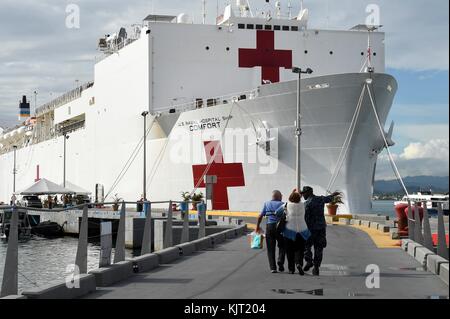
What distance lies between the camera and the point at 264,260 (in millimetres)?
11711

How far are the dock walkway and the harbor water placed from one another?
2.99 m

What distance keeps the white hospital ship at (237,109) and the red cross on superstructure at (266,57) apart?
1.8 inches

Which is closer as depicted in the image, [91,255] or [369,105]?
[91,255]

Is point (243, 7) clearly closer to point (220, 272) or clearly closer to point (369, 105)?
point (369, 105)

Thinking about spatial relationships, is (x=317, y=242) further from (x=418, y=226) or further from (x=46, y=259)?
(x=46, y=259)

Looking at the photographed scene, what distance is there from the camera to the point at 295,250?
9.82 metres

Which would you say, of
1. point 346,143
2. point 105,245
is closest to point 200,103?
point 346,143

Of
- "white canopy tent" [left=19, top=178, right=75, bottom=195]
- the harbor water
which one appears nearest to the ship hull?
the harbor water

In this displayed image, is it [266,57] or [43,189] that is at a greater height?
[266,57]

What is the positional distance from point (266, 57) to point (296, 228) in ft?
69.0

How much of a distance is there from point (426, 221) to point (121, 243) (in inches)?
199

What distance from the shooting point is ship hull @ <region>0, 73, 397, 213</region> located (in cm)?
2389

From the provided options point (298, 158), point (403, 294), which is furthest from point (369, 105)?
point (403, 294)

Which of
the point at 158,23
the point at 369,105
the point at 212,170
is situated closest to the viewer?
the point at 369,105
